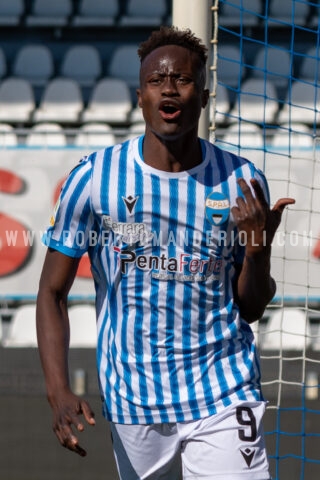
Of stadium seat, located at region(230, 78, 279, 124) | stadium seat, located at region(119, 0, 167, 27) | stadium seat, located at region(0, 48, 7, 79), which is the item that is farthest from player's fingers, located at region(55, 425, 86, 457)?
stadium seat, located at region(119, 0, 167, 27)

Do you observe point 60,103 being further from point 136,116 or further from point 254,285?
point 254,285

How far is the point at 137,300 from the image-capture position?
263 cm

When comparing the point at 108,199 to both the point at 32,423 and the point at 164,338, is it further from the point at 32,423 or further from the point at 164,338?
the point at 32,423

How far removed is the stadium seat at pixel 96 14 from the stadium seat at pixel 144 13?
0.41ft

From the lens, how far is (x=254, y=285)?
263 cm

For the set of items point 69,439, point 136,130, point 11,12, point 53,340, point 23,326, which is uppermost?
point 11,12

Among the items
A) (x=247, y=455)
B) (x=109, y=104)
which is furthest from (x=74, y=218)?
(x=109, y=104)

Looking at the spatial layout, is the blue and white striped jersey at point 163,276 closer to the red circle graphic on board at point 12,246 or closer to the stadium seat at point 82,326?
the stadium seat at point 82,326

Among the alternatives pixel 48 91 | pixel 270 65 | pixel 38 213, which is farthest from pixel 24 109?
pixel 270 65

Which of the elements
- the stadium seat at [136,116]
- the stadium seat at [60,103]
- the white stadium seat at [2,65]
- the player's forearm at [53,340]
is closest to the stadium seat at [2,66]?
the white stadium seat at [2,65]

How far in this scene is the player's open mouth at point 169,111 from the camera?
2553 millimetres

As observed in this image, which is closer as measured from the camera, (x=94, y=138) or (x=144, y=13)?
(x=94, y=138)

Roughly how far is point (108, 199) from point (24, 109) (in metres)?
6.58

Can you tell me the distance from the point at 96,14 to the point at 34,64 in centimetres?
89
